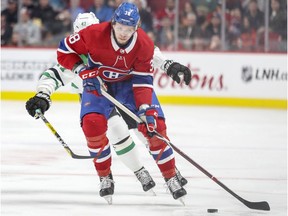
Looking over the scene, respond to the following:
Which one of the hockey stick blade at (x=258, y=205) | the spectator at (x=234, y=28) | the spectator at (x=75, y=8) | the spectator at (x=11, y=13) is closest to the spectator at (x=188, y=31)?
the spectator at (x=234, y=28)

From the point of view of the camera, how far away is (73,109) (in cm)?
996

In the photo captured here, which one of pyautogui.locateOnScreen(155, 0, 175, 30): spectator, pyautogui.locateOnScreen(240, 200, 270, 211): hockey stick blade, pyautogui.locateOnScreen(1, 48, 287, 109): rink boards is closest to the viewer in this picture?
pyautogui.locateOnScreen(240, 200, 270, 211): hockey stick blade

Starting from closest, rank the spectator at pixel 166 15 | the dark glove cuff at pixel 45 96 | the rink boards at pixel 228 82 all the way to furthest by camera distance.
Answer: the dark glove cuff at pixel 45 96, the rink boards at pixel 228 82, the spectator at pixel 166 15

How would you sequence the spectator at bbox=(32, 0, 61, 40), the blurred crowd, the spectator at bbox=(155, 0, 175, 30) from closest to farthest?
the blurred crowd
the spectator at bbox=(155, 0, 175, 30)
the spectator at bbox=(32, 0, 61, 40)

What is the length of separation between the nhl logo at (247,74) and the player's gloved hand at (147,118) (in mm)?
5844

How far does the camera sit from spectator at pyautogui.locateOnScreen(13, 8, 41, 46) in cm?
1112

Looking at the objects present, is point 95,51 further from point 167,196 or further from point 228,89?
point 228,89

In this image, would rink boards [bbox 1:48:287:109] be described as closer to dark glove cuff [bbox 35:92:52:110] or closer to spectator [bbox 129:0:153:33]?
spectator [bbox 129:0:153:33]

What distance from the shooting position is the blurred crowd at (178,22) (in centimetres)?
1051

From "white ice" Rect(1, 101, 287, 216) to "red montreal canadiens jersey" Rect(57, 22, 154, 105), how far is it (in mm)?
678

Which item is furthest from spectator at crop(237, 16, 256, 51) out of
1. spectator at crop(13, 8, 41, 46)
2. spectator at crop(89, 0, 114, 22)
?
spectator at crop(13, 8, 41, 46)

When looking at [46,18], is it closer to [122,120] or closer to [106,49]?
[122,120]

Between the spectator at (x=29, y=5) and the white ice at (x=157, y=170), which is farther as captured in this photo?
the spectator at (x=29, y=5)

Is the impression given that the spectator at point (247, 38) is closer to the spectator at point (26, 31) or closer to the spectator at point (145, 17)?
the spectator at point (145, 17)
